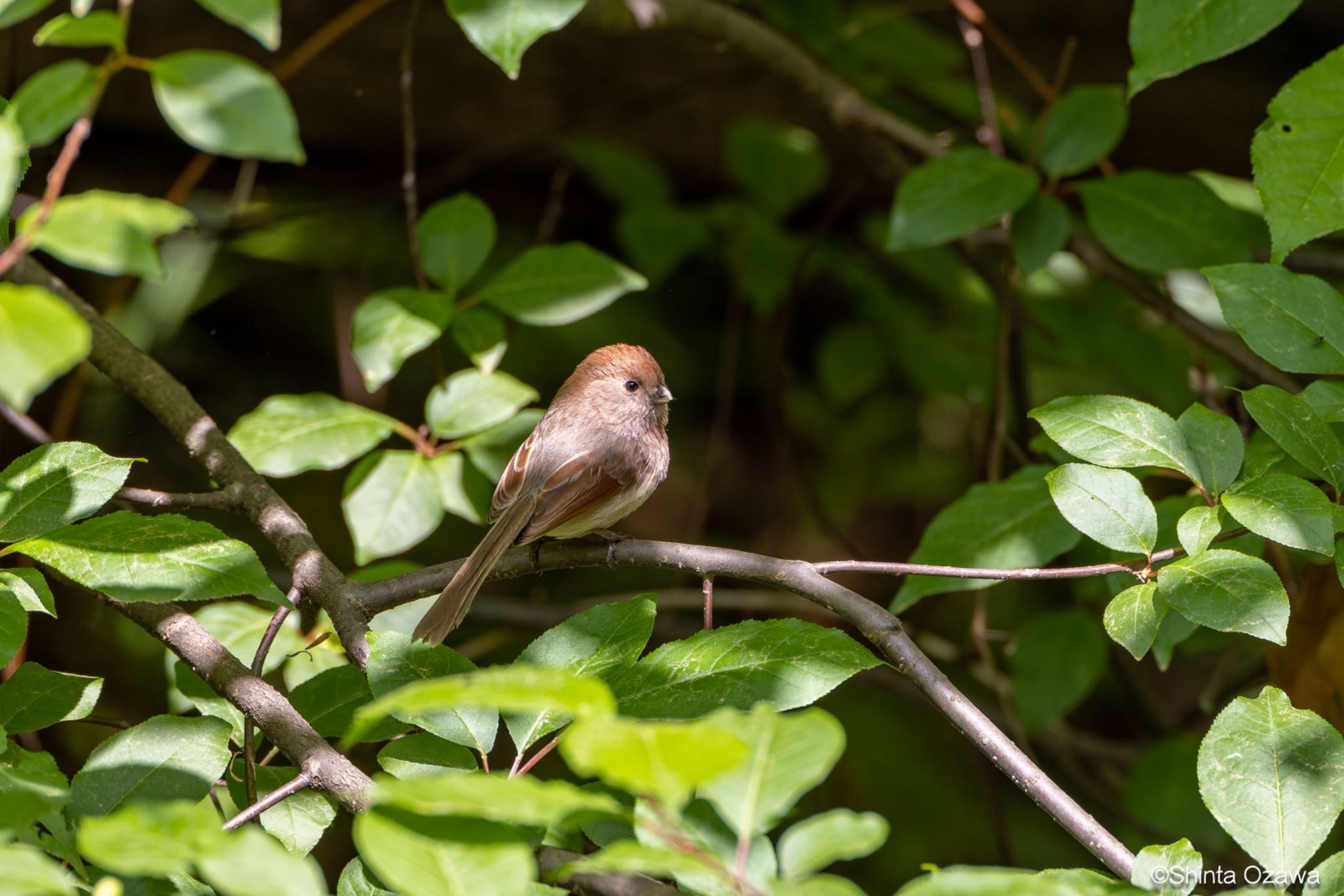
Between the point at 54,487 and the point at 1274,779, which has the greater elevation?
the point at 54,487

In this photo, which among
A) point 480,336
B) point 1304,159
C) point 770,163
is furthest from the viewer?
→ point 770,163

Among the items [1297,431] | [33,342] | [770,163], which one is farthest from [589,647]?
[770,163]

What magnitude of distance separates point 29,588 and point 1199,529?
1838 mm

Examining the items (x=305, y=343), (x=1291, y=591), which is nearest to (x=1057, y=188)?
(x=1291, y=591)

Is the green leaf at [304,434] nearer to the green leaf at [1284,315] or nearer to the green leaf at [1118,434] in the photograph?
the green leaf at [1118,434]

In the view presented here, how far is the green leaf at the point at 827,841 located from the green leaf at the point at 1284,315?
4.09 feet

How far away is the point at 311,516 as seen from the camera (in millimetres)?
4617

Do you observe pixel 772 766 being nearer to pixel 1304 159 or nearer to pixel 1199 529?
pixel 1199 529

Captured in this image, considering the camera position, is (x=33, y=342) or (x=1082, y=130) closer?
(x=33, y=342)

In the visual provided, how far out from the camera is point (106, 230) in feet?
3.57

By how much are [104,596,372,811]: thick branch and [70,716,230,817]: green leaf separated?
8cm

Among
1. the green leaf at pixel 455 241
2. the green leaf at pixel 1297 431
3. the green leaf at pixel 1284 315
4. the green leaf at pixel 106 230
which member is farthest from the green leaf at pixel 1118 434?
the green leaf at pixel 455 241

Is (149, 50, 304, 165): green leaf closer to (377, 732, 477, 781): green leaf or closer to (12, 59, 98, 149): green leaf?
(12, 59, 98, 149): green leaf

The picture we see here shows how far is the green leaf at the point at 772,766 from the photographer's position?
1.05 meters
